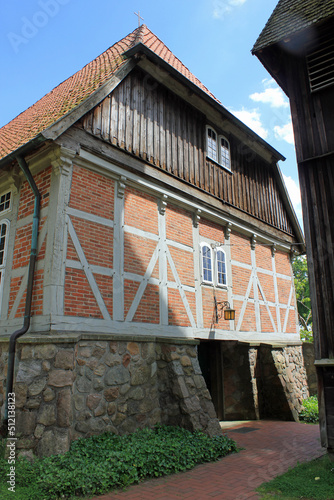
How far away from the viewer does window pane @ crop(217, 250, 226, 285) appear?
33.4 ft

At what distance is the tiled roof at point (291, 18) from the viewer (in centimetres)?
715

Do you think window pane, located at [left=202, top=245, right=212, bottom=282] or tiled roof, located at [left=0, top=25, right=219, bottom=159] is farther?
window pane, located at [left=202, top=245, right=212, bottom=282]

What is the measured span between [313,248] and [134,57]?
5619mm

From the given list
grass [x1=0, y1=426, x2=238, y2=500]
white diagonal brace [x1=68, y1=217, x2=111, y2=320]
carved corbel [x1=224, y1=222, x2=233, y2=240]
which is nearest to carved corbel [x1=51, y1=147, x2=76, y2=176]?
white diagonal brace [x1=68, y1=217, x2=111, y2=320]

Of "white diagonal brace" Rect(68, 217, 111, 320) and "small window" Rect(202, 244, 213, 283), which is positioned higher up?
"small window" Rect(202, 244, 213, 283)

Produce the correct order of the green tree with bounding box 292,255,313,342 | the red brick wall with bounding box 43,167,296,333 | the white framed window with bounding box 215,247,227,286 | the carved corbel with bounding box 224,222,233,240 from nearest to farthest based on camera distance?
the red brick wall with bounding box 43,167,296,333, the white framed window with bounding box 215,247,227,286, the carved corbel with bounding box 224,222,233,240, the green tree with bounding box 292,255,313,342

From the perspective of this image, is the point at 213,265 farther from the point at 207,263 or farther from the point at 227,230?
the point at 227,230

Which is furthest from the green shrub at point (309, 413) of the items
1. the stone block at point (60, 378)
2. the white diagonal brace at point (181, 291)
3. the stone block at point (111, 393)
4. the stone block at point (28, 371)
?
Result: the stone block at point (28, 371)

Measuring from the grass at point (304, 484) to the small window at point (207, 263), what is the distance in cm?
470

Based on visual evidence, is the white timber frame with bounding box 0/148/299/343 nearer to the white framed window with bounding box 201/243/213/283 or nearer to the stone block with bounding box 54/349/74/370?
the white framed window with bounding box 201/243/213/283

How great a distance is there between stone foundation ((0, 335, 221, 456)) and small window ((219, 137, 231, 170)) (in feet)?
19.2

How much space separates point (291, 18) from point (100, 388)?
7896 millimetres

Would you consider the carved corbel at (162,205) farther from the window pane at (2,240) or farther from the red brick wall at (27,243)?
the window pane at (2,240)

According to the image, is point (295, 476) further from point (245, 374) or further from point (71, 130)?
point (71, 130)
